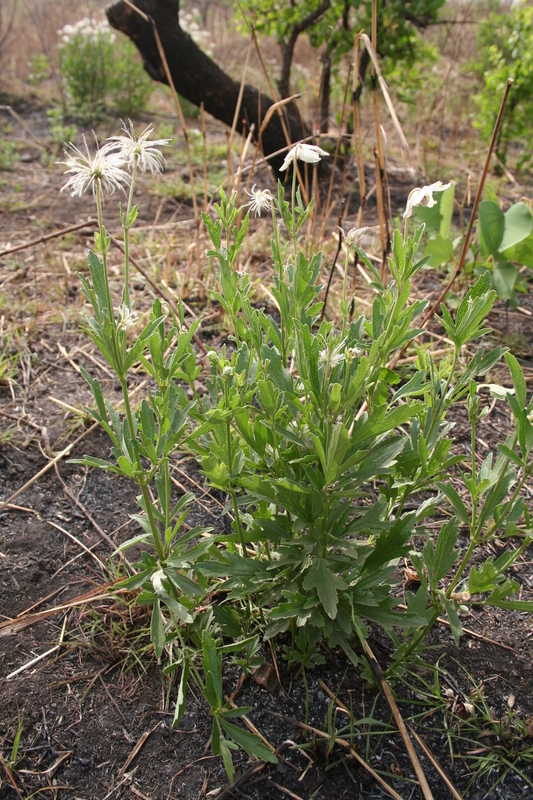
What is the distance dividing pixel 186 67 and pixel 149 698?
13.1 ft

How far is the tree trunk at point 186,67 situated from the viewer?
393cm

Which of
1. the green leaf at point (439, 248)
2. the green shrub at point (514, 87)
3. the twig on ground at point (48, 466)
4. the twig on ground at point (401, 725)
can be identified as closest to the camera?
the twig on ground at point (401, 725)

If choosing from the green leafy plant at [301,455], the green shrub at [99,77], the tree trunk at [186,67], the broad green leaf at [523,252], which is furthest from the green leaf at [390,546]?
the green shrub at [99,77]

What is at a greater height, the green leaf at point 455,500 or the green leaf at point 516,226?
the green leaf at point 516,226

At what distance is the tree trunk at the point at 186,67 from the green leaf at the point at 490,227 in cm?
178

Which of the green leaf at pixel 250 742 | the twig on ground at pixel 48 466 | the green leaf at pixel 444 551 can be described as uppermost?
the green leaf at pixel 444 551

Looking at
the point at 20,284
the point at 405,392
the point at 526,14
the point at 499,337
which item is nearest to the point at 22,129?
the point at 20,284

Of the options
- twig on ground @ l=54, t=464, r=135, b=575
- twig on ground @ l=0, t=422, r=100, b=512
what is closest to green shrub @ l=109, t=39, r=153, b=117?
twig on ground @ l=0, t=422, r=100, b=512

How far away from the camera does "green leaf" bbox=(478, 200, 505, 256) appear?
2.58 m

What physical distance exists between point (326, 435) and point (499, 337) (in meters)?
1.82

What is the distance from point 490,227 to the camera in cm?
261

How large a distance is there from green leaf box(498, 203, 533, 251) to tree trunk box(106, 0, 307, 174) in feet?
5.99

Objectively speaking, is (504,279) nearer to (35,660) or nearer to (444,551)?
(444,551)

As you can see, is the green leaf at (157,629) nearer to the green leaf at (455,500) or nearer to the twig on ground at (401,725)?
the twig on ground at (401,725)
